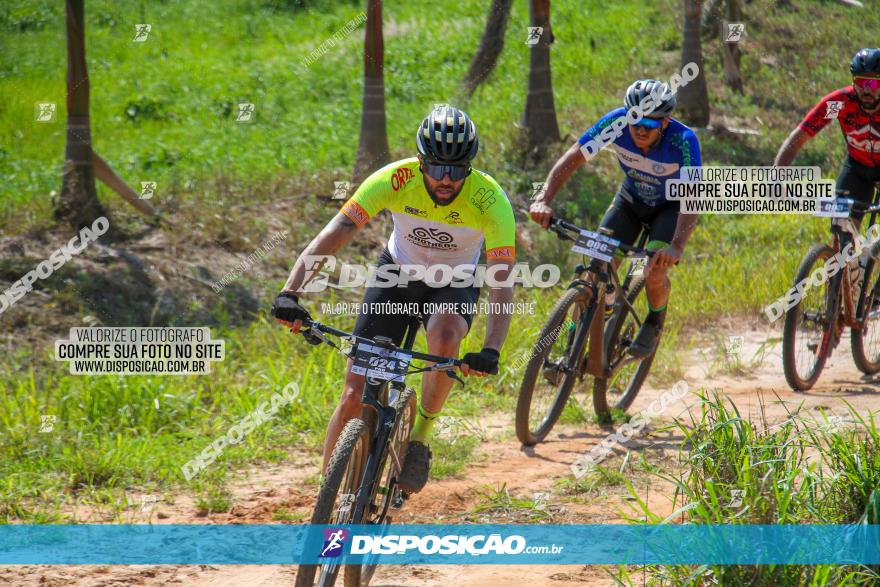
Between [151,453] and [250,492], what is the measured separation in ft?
2.96

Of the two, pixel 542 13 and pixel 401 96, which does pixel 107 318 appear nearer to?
pixel 542 13

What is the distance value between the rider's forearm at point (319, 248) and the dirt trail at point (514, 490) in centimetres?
167

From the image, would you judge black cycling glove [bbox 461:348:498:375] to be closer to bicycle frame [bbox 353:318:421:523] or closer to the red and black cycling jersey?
bicycle frame [bbox 353:318:421:523]

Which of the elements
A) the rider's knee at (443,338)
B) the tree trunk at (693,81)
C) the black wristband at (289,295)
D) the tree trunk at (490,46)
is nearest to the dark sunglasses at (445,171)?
the rider's knee at (443,338)

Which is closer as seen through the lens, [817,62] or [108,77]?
[108,77]

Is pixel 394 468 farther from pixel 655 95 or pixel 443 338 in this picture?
pixel 655 95

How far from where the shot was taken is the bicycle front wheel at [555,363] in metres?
6.77

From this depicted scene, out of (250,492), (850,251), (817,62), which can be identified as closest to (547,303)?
(850,251)

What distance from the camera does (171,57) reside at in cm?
1825

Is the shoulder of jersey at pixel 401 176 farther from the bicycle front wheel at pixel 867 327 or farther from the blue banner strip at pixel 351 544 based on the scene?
the bicycle front wheel at pixel 867 327

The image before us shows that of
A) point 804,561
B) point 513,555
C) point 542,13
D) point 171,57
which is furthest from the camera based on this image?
point 171,57

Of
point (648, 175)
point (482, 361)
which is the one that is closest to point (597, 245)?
point (648, 175)

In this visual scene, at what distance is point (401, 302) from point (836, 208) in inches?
166

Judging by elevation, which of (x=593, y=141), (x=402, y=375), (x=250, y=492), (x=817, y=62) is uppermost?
(x=817, y=62)
